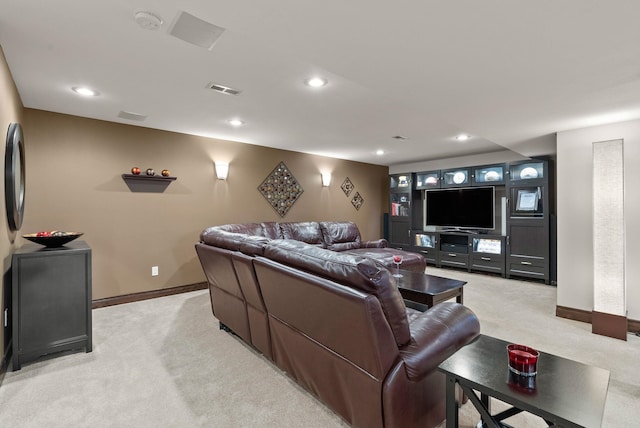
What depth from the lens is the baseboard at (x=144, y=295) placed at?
12.4 ft

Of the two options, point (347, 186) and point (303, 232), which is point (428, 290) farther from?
point (347, 186)

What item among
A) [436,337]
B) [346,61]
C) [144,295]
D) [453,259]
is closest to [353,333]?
[436,337]

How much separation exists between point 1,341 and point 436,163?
6.85 m

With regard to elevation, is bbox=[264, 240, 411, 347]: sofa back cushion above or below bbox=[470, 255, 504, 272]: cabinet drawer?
above

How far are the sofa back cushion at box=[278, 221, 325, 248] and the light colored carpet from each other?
6.50 feet

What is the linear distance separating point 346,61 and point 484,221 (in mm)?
4984

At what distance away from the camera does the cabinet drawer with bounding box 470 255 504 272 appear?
5.39 m

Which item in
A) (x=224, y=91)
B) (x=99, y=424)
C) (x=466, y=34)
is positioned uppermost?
(x=224, y=91)

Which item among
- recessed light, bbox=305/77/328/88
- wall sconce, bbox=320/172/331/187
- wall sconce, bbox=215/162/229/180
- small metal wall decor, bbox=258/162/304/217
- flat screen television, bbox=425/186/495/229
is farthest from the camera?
wall sconce, bbox=320/172/331/187

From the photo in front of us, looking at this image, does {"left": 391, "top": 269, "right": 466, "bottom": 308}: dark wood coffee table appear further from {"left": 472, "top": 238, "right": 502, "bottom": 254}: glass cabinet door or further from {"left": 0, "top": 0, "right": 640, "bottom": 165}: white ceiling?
{"left": 472, "top": 238, "right": 502, "bottom": 254}: glass cabinet door

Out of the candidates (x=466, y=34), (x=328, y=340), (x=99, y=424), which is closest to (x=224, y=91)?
(x=466, y=34)

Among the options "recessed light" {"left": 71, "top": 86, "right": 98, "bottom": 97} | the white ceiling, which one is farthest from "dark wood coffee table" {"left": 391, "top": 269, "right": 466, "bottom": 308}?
"recessed light" {"left": 71, "top": 86, "right": 98, "bottom": 97}

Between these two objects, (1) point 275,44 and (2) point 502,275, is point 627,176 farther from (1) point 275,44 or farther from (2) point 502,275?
(1) point 275,44

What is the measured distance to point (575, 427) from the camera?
3.10 feet
